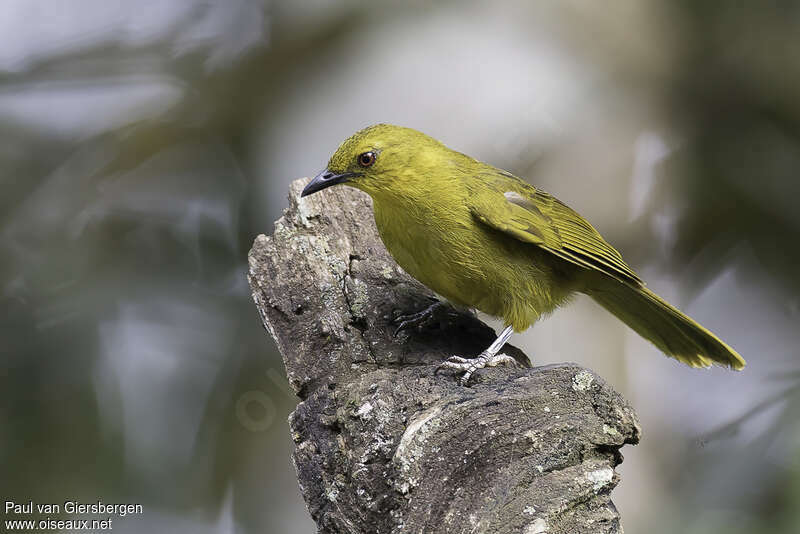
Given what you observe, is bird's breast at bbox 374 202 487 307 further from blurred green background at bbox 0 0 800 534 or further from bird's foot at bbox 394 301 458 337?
blurred green background at bbox 0 0 800 534

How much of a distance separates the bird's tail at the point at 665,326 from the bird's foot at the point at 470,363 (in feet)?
2.86

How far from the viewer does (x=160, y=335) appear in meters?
5.25

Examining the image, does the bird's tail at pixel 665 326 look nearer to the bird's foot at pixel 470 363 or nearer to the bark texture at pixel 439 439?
the bird's foot at pixel 470 363

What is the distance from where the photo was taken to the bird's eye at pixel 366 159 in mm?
3697

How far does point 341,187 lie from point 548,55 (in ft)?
8.16

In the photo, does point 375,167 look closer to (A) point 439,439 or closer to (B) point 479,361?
(B) point 479,361

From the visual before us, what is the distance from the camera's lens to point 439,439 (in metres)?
2.77

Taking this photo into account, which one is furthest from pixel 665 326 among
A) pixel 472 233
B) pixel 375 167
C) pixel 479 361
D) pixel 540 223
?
pixel 375 167

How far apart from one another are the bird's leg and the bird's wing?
0.44 meters

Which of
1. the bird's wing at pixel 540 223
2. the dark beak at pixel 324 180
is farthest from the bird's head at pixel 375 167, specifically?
the bird's wing at pixel 540 223

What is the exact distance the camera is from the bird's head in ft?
12.1

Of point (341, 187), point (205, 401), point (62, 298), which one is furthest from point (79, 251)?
point (341, 187)

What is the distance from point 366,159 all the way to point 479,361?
1006 mm

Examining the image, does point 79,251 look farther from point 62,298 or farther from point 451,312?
point 451,312
